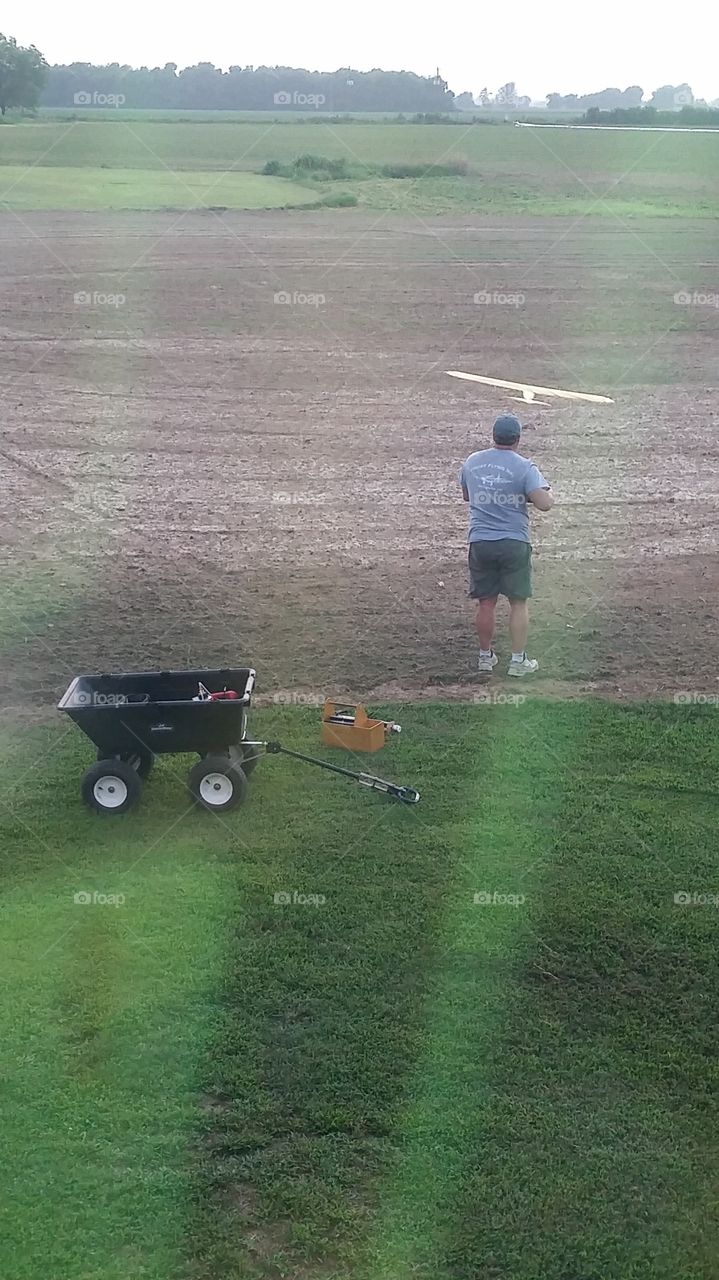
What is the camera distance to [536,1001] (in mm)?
5805

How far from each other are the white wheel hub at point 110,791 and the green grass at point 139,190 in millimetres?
34383

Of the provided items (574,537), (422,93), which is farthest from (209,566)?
(422,93)

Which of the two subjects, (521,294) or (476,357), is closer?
(476,357)

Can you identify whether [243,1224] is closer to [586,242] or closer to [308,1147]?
[308,1147]

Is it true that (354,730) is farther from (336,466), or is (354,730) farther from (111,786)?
(336,466)

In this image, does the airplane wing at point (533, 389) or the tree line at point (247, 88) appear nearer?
the airplane wing at point (533, 389)

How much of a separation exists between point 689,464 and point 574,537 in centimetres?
300

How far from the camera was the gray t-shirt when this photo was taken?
29.3 ft

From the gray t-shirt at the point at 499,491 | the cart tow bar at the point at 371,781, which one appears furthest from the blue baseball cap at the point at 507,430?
the cart tow bar at the point at 371,781

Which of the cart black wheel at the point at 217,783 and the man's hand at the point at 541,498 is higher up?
the man's hand at the point at 541,498

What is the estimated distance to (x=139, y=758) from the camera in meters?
7.46

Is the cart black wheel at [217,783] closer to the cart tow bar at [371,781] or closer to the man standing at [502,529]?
the cart tow bar at [371,781]

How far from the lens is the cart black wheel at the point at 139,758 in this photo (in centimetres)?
736

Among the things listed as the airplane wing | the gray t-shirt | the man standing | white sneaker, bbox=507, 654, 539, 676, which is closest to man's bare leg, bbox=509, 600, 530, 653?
the man standing
